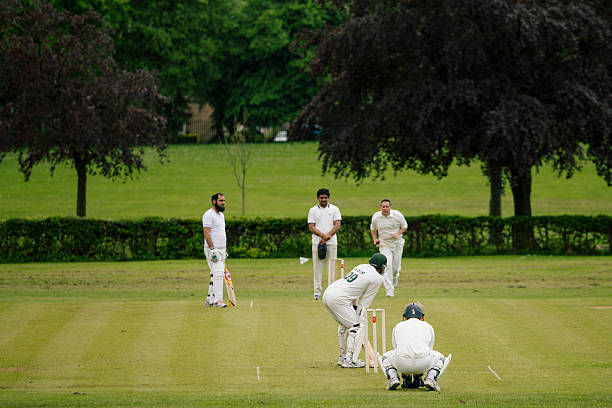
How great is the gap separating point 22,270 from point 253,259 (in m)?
7.13

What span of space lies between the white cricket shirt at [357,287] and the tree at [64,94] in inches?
864

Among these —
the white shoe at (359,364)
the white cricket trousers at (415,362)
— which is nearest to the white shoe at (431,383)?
the white cricket trousers at (415,362)

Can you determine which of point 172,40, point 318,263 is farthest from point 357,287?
point 172,40

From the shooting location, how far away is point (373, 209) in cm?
4391

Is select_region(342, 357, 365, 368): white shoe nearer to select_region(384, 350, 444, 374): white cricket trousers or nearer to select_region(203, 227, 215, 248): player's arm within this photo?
select_region(384, 350, 444, 374): white cricket trousers

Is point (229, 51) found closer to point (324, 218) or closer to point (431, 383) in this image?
point (324, 218)

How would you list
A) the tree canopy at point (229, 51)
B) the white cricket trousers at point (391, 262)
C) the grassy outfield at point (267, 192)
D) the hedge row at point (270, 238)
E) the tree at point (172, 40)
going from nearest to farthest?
the white cricket trousers at point (391, 262), the hedge row at point (270, 238), the grassy outfield at point (267, 192), the tree at point (172, 40), the tree canopy at point (229, 51)

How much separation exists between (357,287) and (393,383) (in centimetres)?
161

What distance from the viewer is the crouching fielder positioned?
31.6 feet

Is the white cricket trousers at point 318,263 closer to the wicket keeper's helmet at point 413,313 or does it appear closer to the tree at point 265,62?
the wicket keeper's helmet at point 413,313

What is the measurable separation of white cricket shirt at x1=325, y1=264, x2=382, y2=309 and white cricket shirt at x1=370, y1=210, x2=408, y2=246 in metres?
6.94

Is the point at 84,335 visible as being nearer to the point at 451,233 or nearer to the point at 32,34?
the point at 451,233

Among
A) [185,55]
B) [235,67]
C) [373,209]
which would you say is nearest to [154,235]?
[373,209]

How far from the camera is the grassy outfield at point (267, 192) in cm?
4328
